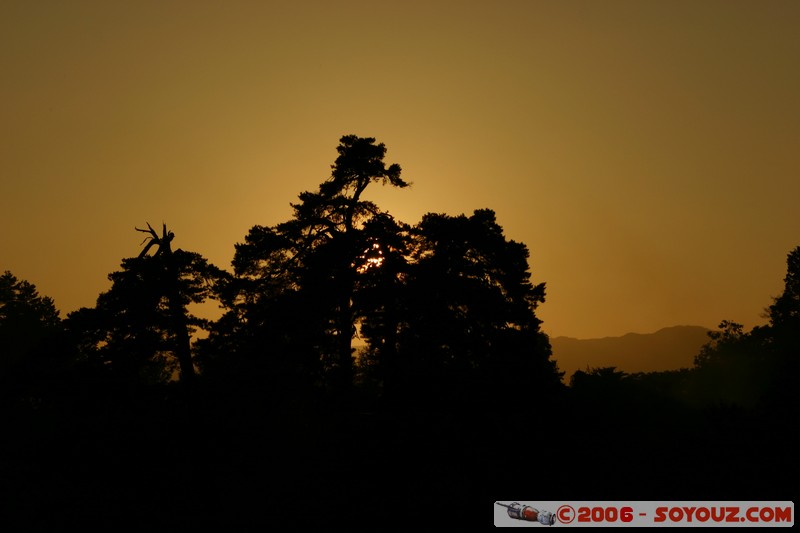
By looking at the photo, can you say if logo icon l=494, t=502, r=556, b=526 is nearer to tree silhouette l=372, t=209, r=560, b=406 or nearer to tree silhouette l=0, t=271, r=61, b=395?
tree silhouette l=372, t=209, r=560, b=406

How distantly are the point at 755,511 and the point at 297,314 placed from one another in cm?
2282

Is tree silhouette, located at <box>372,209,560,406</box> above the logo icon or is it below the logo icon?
above

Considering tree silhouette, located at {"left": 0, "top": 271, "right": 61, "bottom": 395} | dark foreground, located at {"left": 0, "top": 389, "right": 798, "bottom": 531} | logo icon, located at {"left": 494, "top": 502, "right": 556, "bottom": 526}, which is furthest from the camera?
tree silhouette, located at {"left": 0, "top": 271, "right": 61, "bottom": 395}

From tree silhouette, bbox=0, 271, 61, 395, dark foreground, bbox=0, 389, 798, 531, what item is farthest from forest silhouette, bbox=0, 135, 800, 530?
tree silhouette, bbox=0, 271, 61, 395

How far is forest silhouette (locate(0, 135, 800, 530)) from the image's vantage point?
22531mm

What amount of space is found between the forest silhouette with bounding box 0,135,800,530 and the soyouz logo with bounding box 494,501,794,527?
0.95 m

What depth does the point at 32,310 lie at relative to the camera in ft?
284

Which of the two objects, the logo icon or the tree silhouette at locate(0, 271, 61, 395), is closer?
the logo icon

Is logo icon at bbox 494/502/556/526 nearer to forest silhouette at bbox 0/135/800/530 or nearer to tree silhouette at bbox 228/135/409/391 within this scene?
forest silhouette at bbox 0/135/800/530

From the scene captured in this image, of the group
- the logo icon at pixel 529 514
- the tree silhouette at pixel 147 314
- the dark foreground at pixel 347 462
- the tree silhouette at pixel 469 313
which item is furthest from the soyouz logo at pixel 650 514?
the tree silhouette at pixel 147 314

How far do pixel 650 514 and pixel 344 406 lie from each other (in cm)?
1741

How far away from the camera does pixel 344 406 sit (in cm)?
3444

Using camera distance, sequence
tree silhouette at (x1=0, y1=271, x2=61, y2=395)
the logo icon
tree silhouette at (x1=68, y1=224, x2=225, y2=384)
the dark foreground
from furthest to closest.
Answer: tree silhouette at (x1=0, y1=271, x2=61, y2=395) → tree silhouette at (x1=68, y1=224, x2=225, y2=384) → the dark foreground → the logo icon

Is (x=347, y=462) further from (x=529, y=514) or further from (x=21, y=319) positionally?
(x=21, y=319)
